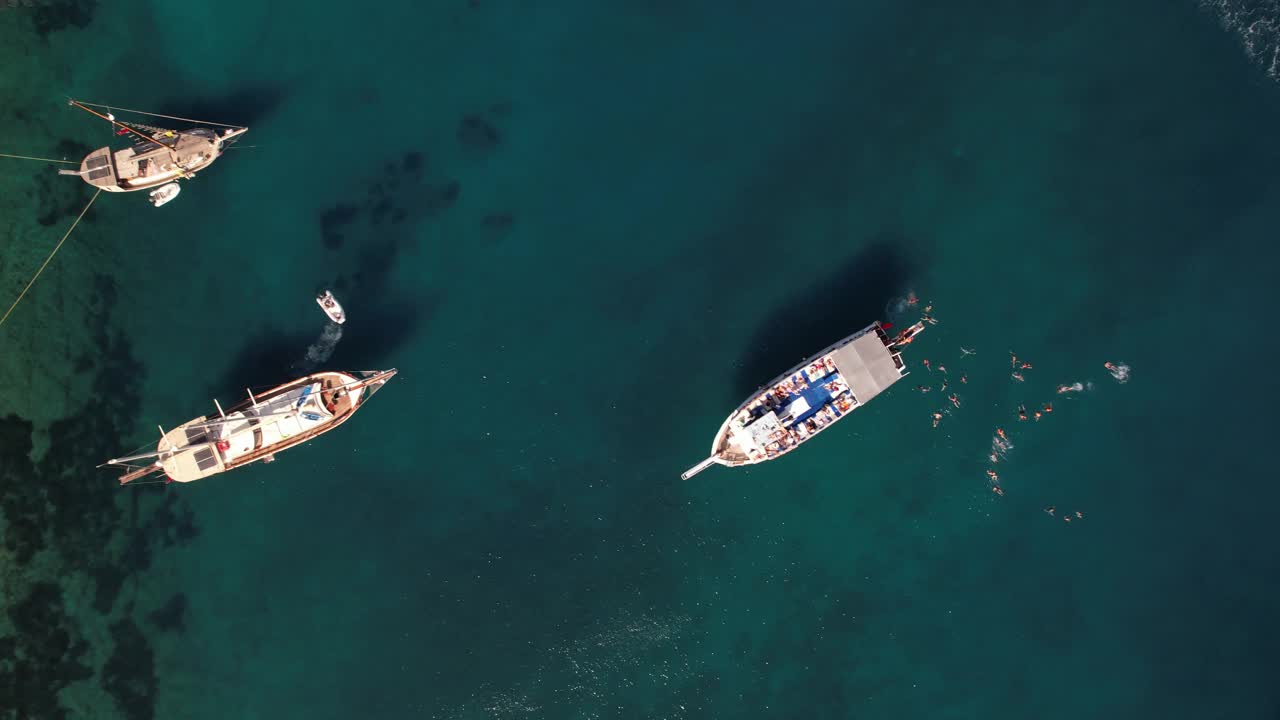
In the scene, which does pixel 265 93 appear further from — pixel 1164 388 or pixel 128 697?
pixel 1164 388

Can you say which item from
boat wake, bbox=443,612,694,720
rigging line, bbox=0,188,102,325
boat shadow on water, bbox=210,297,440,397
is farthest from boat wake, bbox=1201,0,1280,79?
rigging line, bbox=0,188,102,325

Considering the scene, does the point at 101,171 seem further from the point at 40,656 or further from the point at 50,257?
the point at 40,656

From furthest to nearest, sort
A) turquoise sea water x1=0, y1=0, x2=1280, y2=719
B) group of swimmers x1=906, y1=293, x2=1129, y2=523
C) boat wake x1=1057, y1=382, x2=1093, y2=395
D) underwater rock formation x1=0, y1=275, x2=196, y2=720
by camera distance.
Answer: underwater rock formation x1=0, y1=275, x2=196, y2=720 < turquoise sea water x1=0, y1=0, x2=1280, y2=719 < boat wake x1=1057, y1=382, x2=1093, y2=395 < group of swimmers x1=906, y1=293, x2=1129, y2=523

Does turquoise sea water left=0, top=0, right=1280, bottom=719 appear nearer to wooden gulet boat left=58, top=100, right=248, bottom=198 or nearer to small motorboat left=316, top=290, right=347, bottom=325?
small motorboat left=316, top=290, right=347, bottom=325

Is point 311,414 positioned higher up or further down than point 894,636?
higher up

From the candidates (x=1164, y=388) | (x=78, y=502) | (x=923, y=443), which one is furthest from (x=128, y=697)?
(x=1164, y=388)

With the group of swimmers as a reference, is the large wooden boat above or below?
above
